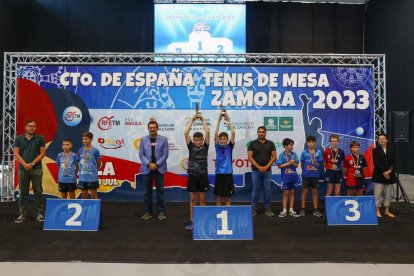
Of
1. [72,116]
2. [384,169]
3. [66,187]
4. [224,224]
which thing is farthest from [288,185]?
[72,116]

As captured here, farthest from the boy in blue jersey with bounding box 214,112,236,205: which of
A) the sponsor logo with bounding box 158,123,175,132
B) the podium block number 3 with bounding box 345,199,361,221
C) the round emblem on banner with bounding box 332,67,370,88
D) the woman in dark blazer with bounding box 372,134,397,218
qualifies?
the round emblem on banner with bounding box 332,67,370,88

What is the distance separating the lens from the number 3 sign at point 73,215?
474cm

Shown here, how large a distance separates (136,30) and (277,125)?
9.21 metres

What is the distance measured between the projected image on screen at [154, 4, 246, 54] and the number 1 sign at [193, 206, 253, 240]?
8985 millimetres

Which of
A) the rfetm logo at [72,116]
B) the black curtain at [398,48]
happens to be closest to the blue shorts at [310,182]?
the rfetm logo at [72,116]

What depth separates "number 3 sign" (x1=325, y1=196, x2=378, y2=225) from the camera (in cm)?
507

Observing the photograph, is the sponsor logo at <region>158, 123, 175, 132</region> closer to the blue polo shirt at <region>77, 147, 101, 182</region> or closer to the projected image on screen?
the blue polo shirt at <region>77, 147, 101, 182</region>

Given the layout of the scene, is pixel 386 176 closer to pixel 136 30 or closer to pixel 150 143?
pixel 150 143

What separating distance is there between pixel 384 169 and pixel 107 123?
5062 millimetres

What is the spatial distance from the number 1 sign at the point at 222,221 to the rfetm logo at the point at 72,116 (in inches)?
150

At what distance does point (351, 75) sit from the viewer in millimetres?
7055

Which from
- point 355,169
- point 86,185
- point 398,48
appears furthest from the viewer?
point 398,48

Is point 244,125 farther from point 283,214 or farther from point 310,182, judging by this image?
point 283,214

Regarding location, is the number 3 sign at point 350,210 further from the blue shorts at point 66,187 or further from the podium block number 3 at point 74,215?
the blue shorts at point 66,187
